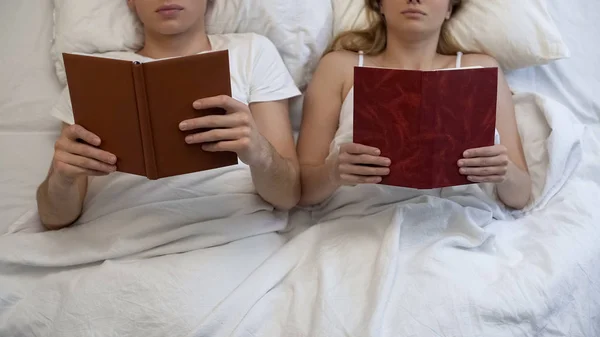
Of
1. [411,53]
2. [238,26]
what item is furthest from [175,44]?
[411,53]

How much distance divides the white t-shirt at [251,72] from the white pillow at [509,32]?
42 cm

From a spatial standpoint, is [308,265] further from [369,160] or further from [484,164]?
[484,164]

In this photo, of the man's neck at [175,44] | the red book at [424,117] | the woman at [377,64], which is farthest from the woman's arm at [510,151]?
the man's neck at [175,44]

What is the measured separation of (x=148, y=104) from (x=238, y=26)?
0.53 metres

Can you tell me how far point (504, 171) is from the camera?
1.06 m

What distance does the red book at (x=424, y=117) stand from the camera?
0.97 meters

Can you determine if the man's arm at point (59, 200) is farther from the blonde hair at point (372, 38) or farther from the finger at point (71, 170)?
the blonde hair at point (372, 38)

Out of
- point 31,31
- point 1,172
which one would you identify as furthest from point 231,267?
point 31,31

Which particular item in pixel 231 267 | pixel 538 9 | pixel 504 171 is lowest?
pixel 231 267

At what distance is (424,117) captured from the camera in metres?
0.98

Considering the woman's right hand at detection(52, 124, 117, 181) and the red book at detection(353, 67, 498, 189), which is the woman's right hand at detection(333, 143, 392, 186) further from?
the woman's right hand at detection(52, 124, 117, 181)

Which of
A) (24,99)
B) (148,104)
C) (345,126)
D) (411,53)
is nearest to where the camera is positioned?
(148,104)

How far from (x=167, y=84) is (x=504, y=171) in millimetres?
599

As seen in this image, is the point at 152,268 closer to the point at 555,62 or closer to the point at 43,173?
the point at 43,173
